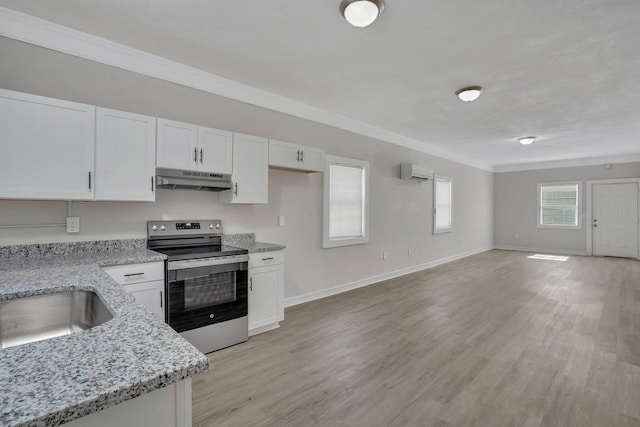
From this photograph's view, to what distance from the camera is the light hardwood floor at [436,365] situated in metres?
2.08

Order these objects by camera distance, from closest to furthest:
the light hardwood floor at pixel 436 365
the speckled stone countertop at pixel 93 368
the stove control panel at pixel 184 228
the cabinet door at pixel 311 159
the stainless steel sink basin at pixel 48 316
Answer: the speckled stone countertop at pixel 93 368, the stainless steel sink basin at pixel 48 316, the light hardwood floor at pixel 436 365, the stove control panel at pixel 184 228, the cabinet door at pixel 311 159

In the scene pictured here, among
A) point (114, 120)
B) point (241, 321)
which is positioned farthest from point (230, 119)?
point (241, 321)

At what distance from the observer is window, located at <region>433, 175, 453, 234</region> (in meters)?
7.20

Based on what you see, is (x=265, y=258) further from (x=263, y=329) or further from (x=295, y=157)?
(x=295, y=157)

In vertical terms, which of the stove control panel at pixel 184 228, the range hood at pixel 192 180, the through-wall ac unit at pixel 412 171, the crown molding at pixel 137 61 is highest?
the crown molding at pixel 137 61

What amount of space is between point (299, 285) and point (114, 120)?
284 centimetres

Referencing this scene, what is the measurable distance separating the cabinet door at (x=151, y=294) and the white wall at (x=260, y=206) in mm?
654

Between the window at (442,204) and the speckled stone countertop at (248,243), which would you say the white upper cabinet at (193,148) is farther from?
the window at (442,204)

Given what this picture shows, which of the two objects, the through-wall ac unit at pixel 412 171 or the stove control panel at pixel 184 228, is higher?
the through-wall ac unit at pixel 412 171

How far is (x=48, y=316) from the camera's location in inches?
59.5

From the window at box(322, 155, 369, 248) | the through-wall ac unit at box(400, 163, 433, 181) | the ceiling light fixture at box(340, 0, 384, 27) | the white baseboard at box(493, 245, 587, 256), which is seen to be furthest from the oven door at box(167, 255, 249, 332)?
the white baseboard at box(493, 245, 587, 256)

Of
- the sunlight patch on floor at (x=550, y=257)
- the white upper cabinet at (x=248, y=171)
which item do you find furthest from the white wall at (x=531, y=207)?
the white upper cabinet at (x=248, y=171)

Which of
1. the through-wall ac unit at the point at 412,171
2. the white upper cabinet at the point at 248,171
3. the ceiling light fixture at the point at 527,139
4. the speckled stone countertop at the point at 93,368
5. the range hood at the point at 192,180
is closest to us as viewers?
the speckled stone countertop at the point at 93,368

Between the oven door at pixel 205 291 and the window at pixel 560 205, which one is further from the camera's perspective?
the window at pixel 560 205
